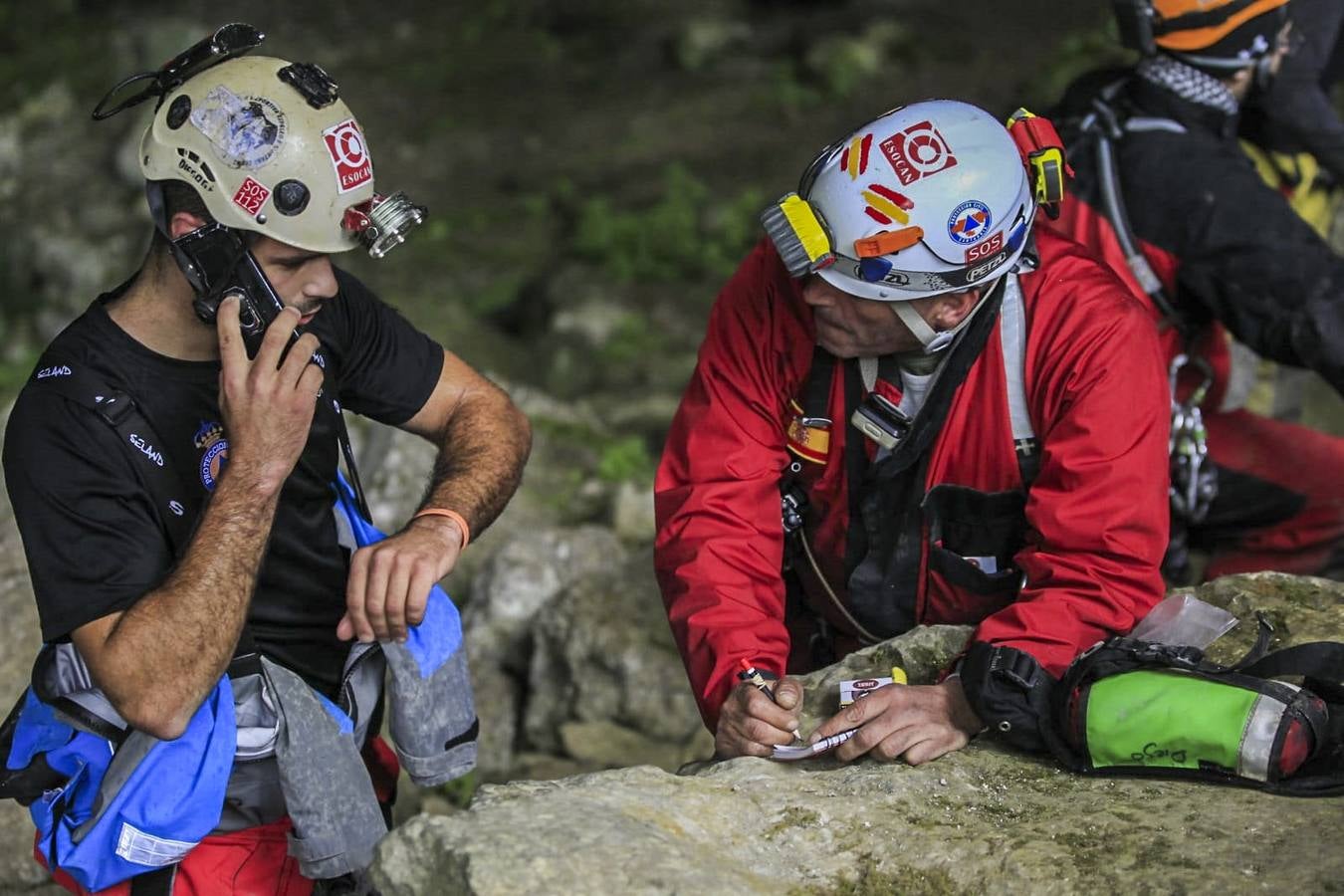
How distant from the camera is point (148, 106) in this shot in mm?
13492

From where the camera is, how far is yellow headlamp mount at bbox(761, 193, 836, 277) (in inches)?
161

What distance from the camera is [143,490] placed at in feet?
11.9

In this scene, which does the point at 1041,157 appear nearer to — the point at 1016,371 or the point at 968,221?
the point at 968,221

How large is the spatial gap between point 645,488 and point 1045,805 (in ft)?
16.6

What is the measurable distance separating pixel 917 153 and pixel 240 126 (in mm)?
1785

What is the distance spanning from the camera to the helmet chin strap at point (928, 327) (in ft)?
13.7

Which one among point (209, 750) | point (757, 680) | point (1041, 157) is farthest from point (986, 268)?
point (209, 750)

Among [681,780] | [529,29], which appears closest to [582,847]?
[681,780]

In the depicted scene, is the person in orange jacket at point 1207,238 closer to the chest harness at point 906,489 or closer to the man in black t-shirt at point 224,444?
the chest harness at point 906,489

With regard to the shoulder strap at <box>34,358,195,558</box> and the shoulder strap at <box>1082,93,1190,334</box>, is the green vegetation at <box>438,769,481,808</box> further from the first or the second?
the shoulder strap at <box>1082,93,1190,334</box>

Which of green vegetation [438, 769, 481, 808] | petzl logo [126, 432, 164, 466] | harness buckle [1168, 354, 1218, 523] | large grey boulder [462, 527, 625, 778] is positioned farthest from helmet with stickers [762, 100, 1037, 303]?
green vegetation [438, 769, 481, 808]

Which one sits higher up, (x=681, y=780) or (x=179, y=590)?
(x=179, y=590)

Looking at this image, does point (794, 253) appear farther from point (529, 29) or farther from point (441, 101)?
point (529, 29)

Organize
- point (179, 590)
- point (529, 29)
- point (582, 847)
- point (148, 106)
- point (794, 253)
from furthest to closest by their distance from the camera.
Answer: point (529, 29) → point (148, 106) → point (794, 253) → point (179, 590) → point (582, 847)
